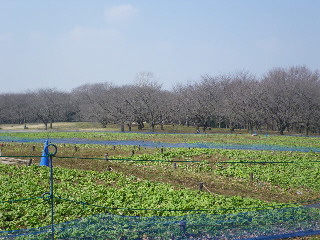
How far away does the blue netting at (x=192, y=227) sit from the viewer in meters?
7.89

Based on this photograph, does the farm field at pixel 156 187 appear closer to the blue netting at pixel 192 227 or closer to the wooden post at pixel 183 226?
the blue netting at pixel 192 227

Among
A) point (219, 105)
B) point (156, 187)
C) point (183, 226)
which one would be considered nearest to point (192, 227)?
point (183, 226)

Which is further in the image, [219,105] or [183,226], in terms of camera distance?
[219,105]

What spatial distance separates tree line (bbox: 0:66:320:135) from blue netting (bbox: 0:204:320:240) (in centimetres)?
4606

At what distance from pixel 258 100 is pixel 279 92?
3638 mm

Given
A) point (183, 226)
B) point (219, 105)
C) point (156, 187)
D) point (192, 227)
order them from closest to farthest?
point (183, 226), point (192, 227), point (156, 187), point (219, 105)

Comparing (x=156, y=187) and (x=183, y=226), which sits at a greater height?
(x=183, y=226)

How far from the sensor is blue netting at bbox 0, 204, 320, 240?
25.9ft

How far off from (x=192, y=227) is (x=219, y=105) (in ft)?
185

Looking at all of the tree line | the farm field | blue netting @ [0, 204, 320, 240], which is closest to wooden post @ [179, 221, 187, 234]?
blue netting @ [0, 204, 320, 240]

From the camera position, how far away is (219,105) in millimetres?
63219

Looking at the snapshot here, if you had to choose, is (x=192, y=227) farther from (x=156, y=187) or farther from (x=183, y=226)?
(x=156, y=187)

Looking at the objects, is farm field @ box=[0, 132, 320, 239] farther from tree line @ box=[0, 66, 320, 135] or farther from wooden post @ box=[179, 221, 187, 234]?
tree line @ box=[0, 66, 320, 135]

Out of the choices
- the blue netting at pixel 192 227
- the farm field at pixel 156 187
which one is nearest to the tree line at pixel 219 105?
the farm field at pixel 156 187
